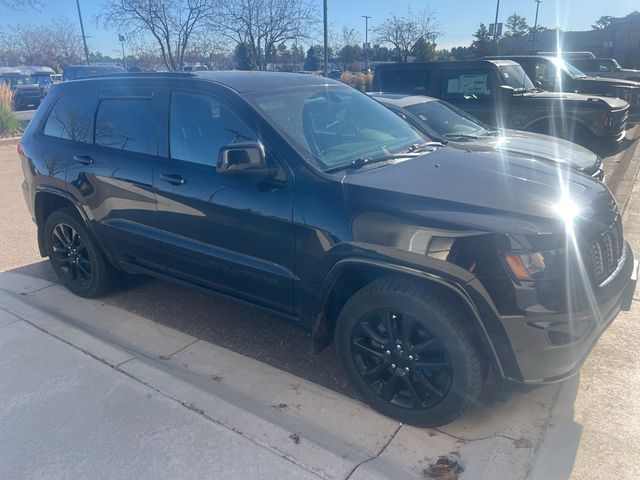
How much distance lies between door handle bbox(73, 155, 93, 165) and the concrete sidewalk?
1.32m

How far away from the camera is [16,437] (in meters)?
2.75

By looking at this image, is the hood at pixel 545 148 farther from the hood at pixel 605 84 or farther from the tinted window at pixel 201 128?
the hood at pixel 605 84

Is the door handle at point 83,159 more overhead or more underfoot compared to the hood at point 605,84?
more underfoot

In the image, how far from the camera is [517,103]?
8.52 metres

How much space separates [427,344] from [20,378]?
248 centimetres

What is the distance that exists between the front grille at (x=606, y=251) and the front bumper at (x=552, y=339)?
0.36 ft

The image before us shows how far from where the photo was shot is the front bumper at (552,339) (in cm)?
241

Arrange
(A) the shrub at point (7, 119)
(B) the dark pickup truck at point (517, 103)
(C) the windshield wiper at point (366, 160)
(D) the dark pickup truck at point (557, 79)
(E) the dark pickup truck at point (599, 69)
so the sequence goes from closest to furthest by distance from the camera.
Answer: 1. (C) the windshield wiper at point (366, 160)
2. (B) the dark pickup truck at point (517, 103)
3. (D) the dark pickup truck at point (557, 79)
4. (A) the shrub at point (7, 119)
5. (E) the dark pickup truck at point (599, 69)

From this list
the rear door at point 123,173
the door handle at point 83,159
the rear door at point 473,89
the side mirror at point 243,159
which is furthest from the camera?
the rear door at point 473,89

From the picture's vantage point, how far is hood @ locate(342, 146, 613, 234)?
2.48m

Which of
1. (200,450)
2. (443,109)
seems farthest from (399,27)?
(200,450)

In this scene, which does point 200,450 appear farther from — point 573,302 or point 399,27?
point 399,27

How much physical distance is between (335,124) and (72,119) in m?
2.21

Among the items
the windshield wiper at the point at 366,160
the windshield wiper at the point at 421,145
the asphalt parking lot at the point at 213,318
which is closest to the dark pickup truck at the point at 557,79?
the windshield wiper at the point at 421,145
